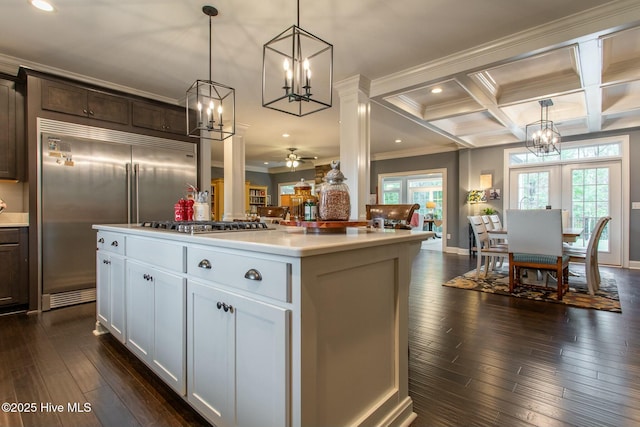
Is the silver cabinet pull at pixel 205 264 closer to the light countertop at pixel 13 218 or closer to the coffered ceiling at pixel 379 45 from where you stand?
the coffered ceiling at pixel 379 45

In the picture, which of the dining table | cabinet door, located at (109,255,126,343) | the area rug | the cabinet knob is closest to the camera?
the cabinet knob

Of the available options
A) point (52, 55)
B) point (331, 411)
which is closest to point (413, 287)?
point (331, 411)

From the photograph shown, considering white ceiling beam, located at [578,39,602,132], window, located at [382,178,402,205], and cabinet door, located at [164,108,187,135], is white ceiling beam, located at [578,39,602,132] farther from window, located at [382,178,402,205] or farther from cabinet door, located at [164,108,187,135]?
window, located at [382,178,402,205]

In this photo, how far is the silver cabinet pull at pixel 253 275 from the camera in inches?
42.5

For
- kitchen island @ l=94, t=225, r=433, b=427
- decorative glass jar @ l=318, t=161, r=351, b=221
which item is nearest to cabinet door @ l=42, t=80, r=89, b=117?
kitchen island @ l=94, t=225, r=433, b=427

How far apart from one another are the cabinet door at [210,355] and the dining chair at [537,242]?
143 inches

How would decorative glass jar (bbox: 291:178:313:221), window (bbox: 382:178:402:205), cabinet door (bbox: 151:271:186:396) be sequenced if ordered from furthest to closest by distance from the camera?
1. window (bbox: 382:178:402:205)
2. decorative glass jar (bbox: 291:178:313:221)
3. cabinet door (bbox: 151:271:186:396)

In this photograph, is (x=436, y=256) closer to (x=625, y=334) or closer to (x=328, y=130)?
(x=328, y=130)

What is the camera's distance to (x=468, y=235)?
699cm

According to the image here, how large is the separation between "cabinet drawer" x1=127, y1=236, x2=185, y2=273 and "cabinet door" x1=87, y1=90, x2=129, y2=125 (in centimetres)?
235

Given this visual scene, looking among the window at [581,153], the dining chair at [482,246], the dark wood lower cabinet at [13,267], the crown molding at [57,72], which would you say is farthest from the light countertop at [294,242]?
the window at [581,153]

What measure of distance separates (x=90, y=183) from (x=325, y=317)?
3531 millimetres

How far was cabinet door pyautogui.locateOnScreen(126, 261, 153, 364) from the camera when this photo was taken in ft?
5.73

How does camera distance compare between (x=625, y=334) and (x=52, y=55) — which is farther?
(x=52, y=55)
